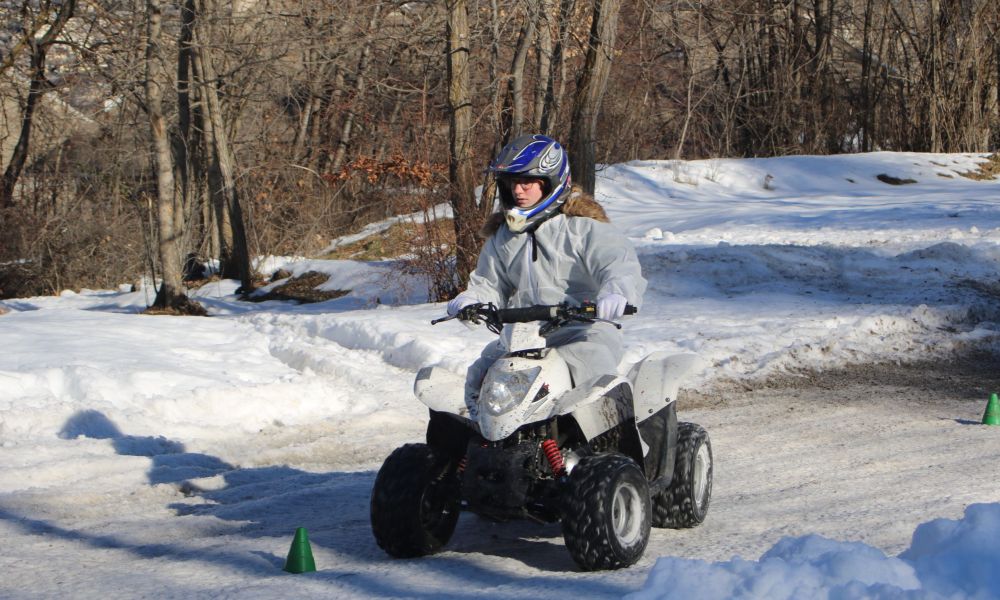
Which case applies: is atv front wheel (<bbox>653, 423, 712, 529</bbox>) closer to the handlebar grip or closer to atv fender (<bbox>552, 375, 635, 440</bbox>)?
atv fender (<bbox>552, 375, 635, 440</bbox>)

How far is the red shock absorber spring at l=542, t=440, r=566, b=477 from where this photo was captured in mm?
4938

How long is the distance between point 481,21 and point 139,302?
8.72m

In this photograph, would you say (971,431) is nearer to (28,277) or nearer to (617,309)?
(617,309)

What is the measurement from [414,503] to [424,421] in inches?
163

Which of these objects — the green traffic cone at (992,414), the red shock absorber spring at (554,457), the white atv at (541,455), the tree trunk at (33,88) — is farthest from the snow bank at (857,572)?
the tree trunk at (33,88)

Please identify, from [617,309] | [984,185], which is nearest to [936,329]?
[617,309]

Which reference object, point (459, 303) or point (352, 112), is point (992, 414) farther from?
point (352, 112)

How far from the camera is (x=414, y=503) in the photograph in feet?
16.6

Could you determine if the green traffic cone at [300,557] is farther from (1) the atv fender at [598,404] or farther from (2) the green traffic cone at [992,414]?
(2) the green traffic cone at [992,414]

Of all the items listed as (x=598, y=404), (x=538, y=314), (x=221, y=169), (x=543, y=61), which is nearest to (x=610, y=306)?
(x=538, y=314)

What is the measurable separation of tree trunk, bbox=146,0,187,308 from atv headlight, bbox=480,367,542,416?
1262 cm

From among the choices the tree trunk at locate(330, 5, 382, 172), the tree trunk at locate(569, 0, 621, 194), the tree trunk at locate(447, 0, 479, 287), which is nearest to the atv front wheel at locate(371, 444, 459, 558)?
the tree trunk at locate(447, 0, 479, 287)

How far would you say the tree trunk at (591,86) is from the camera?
15.3 m

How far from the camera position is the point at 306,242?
952 inches
